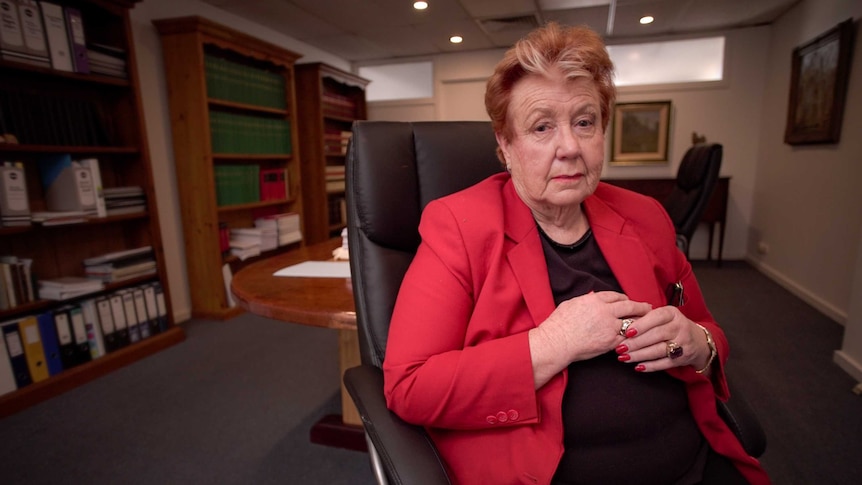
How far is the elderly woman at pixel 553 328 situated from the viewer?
2.55 feet

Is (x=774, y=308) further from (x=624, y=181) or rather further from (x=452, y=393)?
(x=452, y=393)

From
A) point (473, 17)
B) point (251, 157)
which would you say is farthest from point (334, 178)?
point (473, 17)

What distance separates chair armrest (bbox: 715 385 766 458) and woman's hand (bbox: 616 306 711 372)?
16 centimetres

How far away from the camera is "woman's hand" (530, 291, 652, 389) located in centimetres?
78

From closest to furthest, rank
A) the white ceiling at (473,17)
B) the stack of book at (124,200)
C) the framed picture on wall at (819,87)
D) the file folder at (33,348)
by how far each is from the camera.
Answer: the file folder at (33,348)
the stack of book at (124,200)
the framed picture on wall at (819,87)
the white ceiling at (473,17)

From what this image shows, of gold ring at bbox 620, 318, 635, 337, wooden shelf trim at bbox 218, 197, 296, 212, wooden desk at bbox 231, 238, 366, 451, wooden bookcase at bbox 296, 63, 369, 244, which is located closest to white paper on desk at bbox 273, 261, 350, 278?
wooden desk at bbox 231, 238, 366, 451

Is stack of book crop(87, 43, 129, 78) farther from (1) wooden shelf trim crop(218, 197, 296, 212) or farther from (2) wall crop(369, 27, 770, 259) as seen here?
(2) wall crop(369, 27, 770, 259)

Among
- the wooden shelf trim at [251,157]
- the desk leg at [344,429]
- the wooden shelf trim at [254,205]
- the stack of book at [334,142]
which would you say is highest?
the stack of book at [334,142]

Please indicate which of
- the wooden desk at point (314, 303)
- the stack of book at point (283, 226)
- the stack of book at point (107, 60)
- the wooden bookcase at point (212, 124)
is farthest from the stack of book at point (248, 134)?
the wooden desk at point (314, 303)

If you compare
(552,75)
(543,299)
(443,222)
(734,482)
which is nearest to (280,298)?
(443,222)

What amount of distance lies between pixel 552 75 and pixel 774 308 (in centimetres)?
327

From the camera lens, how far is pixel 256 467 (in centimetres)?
170

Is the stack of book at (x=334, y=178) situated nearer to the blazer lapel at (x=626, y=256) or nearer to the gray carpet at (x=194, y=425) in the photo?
the gray carpet at (x=194, y=425)

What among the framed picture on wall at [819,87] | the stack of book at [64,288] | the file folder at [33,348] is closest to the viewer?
the file folder at [33,348]
